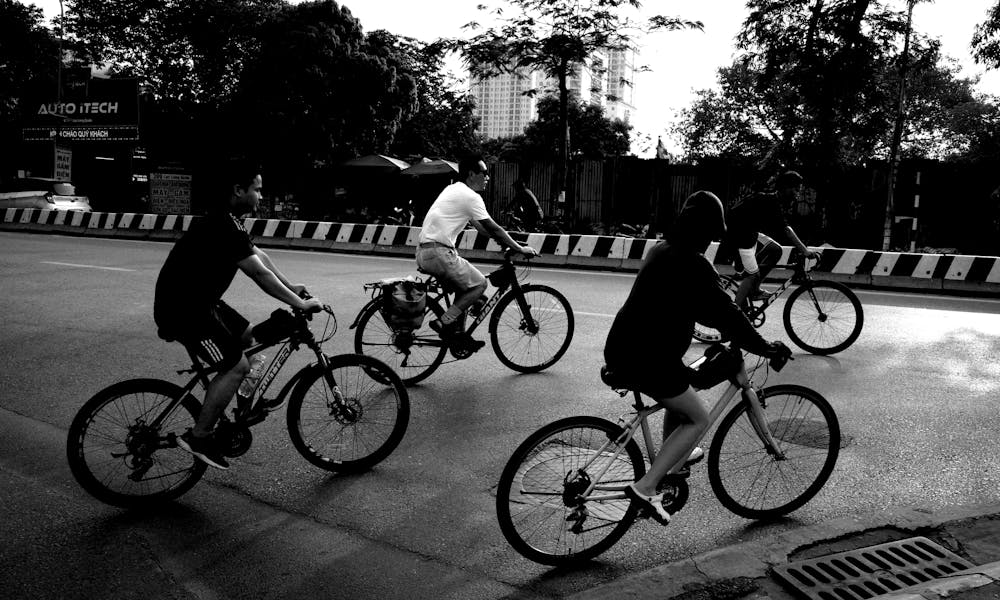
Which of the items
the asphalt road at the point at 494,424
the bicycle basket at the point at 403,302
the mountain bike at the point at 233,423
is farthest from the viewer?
the bicycle basket at the point at 403,302

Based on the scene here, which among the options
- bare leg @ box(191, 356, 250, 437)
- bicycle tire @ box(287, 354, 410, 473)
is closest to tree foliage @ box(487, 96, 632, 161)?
bicycle tire @ box(287, 354, 410, 473)

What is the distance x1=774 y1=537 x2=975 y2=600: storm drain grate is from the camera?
10.5ft

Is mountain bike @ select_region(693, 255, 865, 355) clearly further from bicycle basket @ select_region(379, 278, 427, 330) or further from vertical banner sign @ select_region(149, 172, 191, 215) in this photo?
vertical banner sign @ select_region(149, 172, 191, 215)

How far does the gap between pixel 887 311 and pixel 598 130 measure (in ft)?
154

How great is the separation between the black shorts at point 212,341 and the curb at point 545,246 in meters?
4.21

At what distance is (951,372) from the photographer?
6840mm

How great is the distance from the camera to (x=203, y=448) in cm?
402

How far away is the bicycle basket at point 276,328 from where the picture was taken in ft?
13.6

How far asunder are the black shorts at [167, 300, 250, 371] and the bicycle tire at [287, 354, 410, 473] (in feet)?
1.50

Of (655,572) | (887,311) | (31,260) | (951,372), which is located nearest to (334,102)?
(31,260)

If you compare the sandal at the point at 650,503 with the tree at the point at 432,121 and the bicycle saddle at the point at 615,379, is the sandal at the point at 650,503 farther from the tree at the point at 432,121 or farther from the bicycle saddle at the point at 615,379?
the tree at the point at 432,121

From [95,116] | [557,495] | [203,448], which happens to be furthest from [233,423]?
[95,116]

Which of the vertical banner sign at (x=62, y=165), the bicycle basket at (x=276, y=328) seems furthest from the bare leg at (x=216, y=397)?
the vertical banner sign at (x=62, y=165)

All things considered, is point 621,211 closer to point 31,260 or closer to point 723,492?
point 31,260
